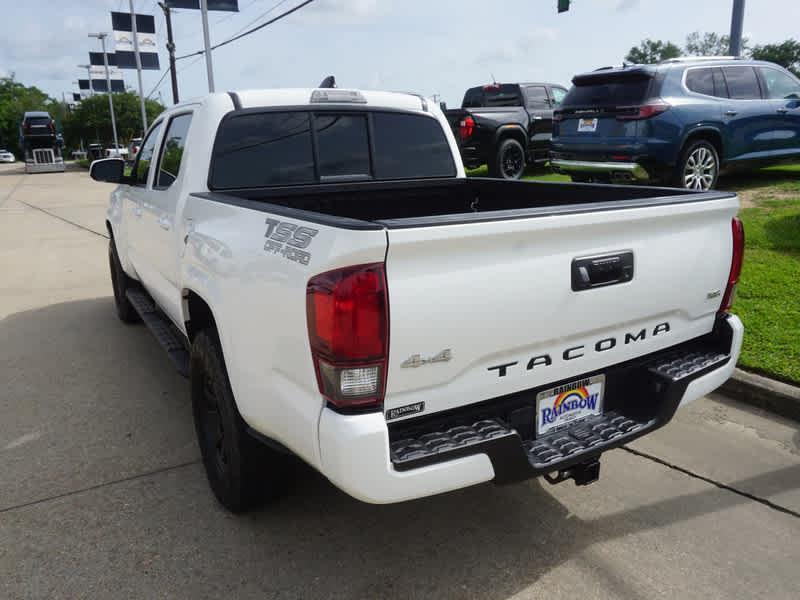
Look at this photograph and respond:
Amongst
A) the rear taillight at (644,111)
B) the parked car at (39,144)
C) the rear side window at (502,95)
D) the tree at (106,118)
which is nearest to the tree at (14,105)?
the tree at (106,118)

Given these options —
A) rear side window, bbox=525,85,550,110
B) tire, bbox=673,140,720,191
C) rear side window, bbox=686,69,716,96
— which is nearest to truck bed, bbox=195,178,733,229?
tire, bbox=673,140,720,191

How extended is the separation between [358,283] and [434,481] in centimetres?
70

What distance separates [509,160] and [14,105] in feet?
335

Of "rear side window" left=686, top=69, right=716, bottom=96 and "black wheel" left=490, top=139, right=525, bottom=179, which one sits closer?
"rear side window" left=686, top=69, right=716, bottom=96

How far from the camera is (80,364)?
17.5ft

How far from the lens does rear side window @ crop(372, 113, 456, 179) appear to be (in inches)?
164

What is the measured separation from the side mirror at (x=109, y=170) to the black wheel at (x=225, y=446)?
2.52 metres

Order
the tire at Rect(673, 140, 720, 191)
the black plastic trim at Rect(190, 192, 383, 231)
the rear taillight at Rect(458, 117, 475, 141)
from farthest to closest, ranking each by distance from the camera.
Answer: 1. the rear taillight at Rect(458, 117, 475, 141)
2. the tire at Rect(673, 140, 720, 191)
3. the black plastic trim at Rect(190, 192, 383, 231)

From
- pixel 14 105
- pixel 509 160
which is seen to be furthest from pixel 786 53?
pixel 14 105

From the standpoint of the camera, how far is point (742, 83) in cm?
970

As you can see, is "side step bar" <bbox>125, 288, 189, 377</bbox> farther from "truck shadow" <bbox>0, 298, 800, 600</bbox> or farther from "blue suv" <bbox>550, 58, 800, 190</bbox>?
"blue suv" <bbox>550, 58, 800, 190</bbox>

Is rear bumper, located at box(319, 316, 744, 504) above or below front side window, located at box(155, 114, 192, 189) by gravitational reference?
below

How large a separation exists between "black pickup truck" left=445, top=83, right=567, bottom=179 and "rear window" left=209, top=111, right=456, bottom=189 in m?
9.34

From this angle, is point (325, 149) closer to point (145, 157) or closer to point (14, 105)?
point (145, 157)
